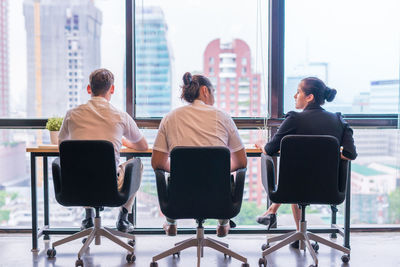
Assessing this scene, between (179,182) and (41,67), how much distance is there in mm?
1966

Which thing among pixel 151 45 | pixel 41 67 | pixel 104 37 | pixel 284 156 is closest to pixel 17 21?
pixel 41 67

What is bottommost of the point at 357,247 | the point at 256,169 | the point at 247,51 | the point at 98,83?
the point at 357,247

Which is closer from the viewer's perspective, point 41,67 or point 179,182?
point 179,182

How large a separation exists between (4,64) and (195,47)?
65.9 inches

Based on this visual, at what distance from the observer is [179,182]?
2.39m

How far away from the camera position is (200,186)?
2398mm

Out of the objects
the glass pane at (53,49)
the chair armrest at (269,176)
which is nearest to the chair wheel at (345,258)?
the chair armrest at (269,176)

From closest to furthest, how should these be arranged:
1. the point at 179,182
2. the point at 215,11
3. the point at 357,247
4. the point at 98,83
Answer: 1. the point at 179,182
2. the point at 98,83
3. the point at 357,247
4. the point at 215,11

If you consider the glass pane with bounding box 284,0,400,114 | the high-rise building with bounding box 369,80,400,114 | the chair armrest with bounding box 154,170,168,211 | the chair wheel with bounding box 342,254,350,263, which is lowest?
the chair wheel with bounding box 342,254,350,263

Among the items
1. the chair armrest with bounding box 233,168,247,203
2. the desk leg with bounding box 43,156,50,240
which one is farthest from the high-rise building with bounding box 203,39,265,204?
the desk leg with bounding box 43,156,50,240

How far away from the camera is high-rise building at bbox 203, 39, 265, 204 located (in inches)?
143

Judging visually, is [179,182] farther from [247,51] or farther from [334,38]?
[334,38]

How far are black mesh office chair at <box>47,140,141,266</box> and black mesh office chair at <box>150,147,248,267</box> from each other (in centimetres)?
30

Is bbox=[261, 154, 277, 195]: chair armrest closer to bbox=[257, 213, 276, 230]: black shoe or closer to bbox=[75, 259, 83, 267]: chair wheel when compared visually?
bbox=[257, 213, 276, 230]: black shoe
